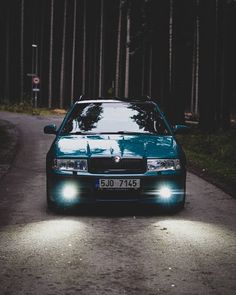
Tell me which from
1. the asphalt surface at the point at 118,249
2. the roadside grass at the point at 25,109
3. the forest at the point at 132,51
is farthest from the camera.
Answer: the roadside grass at the point at 25,109

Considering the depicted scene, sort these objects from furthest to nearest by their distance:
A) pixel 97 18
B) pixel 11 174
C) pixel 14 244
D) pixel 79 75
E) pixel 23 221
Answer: pixel 79 75 < pixel 97 18 < pixel 11 174 < pixel 23 221 < pixel 14 244

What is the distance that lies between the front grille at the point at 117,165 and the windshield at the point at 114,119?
1034 millimetres

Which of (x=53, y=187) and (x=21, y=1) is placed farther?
(x=21, y=1)

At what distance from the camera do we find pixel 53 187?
741cm

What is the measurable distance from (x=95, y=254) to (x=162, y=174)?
206 centimetres

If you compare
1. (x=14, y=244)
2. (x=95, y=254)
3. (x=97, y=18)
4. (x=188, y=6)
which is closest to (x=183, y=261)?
(x=95, y=254)

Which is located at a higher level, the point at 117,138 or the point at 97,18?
the point at 97,18

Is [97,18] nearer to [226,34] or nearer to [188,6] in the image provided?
[226,34]

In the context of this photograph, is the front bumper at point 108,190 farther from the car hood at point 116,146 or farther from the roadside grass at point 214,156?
the roadside grass at point 214,156

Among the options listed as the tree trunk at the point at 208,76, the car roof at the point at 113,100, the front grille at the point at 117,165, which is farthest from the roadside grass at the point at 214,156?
the front grille at the point at 117,165

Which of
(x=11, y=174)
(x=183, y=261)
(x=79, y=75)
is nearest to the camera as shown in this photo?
(x=183, y=261)

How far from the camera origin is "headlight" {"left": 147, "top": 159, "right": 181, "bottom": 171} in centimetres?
724

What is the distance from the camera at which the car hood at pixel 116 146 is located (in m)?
7.27

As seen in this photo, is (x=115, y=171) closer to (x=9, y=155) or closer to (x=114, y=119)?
(x=114, y=119)
